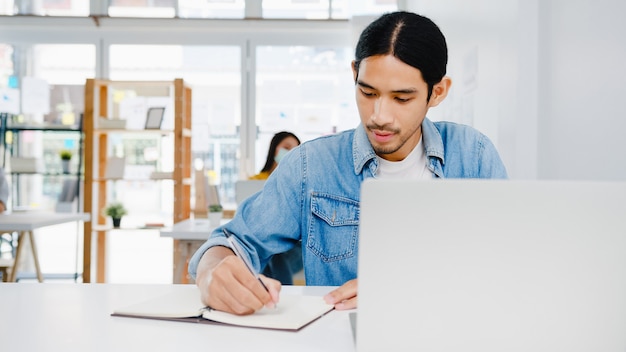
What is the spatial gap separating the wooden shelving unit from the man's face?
4102mm

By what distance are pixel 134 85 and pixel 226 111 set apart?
3.04 feet

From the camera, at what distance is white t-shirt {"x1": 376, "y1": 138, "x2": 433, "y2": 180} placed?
156 centimetres

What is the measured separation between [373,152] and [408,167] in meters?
0.12

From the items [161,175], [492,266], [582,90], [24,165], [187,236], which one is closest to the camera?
[492,266]

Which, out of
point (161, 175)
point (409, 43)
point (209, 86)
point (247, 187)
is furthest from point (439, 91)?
point (209, 86)

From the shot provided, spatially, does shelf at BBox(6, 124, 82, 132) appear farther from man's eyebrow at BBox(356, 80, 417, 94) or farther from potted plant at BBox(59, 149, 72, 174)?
man's eyebrow at BBox(356, 80, 417, 94)

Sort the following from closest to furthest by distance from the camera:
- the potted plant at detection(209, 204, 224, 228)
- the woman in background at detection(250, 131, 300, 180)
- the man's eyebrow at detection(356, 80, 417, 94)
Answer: the man's eyebrow at detection(356, 80, 417, 94), the potted plant at detection(209, 204, 224, 228), the woman in background at detection(250, 131, 300, 180)

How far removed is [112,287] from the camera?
51.6 inches

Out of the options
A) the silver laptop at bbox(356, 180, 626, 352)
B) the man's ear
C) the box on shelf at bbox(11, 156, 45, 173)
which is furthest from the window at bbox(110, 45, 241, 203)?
the silver laptop at bbox(356, 180, 626, 352)

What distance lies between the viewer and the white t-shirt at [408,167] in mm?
1562

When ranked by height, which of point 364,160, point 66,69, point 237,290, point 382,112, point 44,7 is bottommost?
point 237,290

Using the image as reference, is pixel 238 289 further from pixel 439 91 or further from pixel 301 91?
pixel 301 91

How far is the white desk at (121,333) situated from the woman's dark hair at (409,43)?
2.05ft

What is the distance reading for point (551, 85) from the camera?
2408mm
